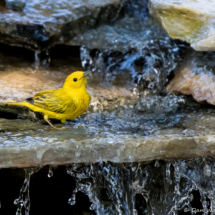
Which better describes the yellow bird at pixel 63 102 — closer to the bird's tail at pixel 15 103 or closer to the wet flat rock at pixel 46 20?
the bird's tail at pixel 15 103

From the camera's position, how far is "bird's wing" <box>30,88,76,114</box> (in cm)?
286

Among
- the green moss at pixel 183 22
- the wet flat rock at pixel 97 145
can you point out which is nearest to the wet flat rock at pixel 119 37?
the green moss at pixel 183 22

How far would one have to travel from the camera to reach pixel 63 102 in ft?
9.38

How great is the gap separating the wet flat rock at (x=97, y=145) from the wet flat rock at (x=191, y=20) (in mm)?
972

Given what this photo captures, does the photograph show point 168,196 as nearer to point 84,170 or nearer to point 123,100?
point 84,170

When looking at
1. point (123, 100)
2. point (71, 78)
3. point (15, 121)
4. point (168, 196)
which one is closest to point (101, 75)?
point (123, 100)

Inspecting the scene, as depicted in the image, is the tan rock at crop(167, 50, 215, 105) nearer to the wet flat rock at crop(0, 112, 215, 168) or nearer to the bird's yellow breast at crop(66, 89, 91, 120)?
the wet flat rock at crop(0, 112, 215, 168)

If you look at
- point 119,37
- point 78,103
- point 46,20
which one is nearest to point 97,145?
point 78,103

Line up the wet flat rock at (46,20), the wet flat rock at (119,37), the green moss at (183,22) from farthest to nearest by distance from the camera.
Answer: the wet flat rock at (119,37), the wet flat rock at (46,20), the green moss at (183,22)

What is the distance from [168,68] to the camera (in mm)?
4191

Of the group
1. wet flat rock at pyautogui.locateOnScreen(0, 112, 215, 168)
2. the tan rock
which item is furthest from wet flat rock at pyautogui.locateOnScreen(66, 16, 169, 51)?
wet flat rock at pyautogui.locateOnScreen(0, 112, 215, 168)

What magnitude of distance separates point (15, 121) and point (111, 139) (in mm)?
1039

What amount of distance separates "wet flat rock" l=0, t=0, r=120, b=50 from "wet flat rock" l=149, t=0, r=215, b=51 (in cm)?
117

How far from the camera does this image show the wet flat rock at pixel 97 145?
2.41 metres
